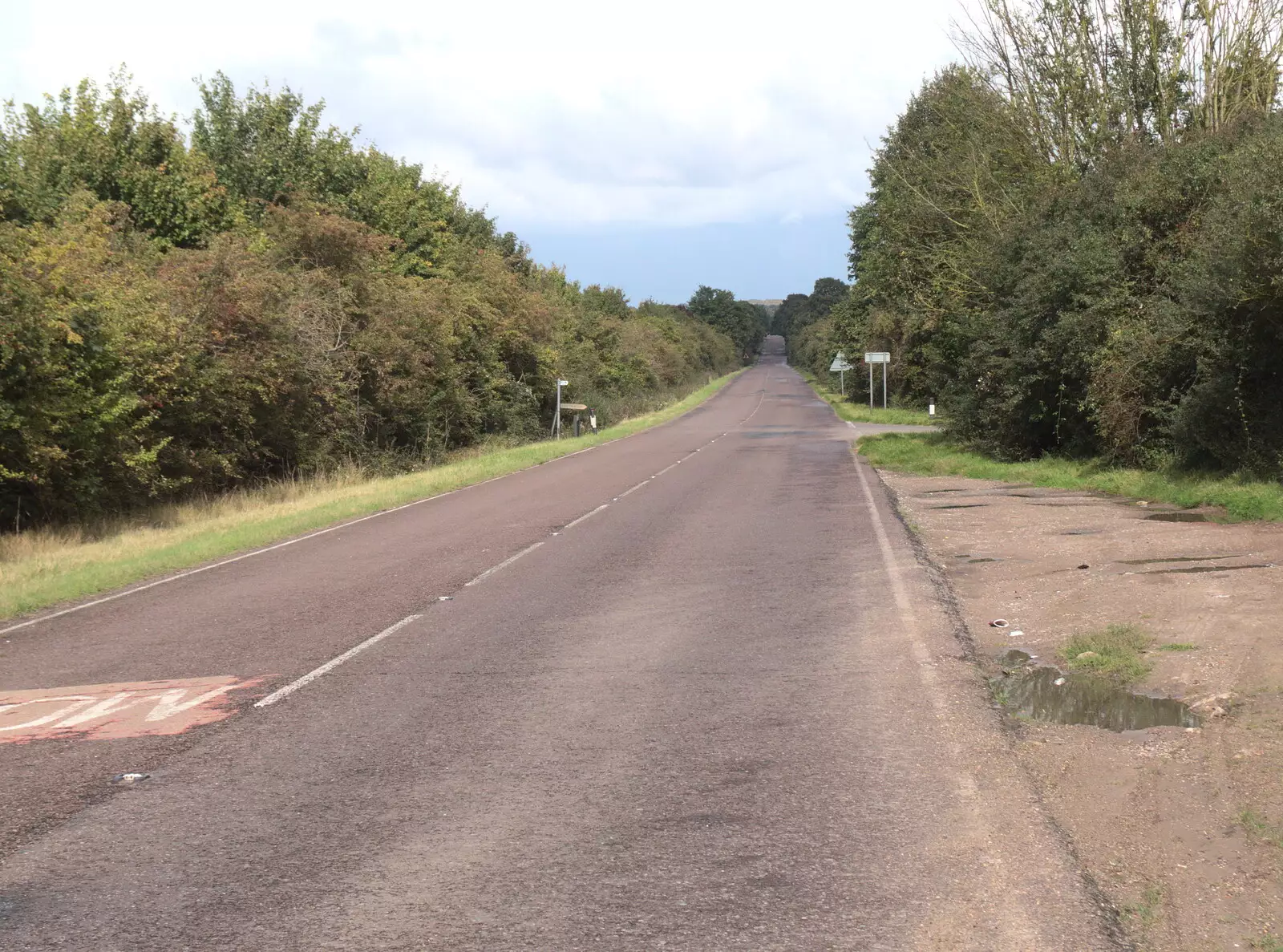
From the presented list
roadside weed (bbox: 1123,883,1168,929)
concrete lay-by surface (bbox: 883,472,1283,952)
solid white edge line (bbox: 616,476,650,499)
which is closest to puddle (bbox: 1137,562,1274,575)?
concrete lay-by surface (bbox: 883,472,1283,952)

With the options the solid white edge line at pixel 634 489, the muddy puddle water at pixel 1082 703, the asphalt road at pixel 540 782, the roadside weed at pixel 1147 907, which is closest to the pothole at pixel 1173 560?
the asphalt road at pixel 540 782

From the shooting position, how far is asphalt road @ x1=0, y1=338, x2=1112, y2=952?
173 inches

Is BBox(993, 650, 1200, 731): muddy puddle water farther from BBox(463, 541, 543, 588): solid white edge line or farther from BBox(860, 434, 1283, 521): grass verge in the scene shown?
BBox(860, 434, 1283, 521): grass verge

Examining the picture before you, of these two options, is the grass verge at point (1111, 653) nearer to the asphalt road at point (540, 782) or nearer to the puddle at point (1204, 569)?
the asphalt road at point (540, 782)

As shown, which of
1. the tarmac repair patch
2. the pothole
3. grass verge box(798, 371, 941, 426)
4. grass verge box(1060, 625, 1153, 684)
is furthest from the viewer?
grass verge box(798, 371, 941, 426)

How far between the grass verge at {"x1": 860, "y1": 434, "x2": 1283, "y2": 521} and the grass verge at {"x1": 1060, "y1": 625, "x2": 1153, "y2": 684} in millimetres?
7449

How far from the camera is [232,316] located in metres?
24.6

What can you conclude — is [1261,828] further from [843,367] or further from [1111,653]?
[843,367]

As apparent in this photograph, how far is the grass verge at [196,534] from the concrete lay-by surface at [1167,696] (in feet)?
31.6

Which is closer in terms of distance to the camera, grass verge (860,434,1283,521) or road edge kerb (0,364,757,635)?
road edge kerb (0,364,757,635)

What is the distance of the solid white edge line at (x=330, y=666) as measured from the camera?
308 inches

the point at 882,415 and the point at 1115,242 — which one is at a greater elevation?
the point at 1115,242

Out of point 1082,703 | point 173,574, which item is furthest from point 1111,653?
point 173,574

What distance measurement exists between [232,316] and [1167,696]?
2153cm
